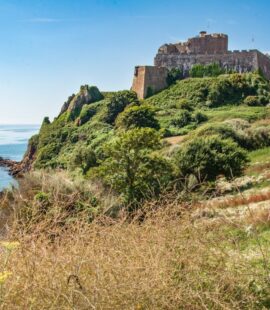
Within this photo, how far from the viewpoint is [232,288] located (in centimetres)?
363

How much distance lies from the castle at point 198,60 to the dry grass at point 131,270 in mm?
55020

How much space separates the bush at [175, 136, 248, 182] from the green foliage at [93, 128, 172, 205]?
1130 mm

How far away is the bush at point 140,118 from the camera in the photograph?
150 feet

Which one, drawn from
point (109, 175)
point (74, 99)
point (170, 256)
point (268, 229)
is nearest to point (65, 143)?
point (74, 99)

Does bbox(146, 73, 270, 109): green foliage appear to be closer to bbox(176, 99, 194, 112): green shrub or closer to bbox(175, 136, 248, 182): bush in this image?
bbox(176, 99, 194, 112): green shrub

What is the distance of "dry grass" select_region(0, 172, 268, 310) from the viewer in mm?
3301

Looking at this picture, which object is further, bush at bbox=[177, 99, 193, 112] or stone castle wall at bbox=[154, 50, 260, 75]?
stone castle wall at bbox=[154, 50, 260, 75]

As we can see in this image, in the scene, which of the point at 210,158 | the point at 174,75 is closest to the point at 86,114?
the point at 174,75

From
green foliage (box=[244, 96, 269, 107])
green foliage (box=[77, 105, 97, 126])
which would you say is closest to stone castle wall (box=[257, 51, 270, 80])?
green foliage (box=[244, 96, 269, 107])

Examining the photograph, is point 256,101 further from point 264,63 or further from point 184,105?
point 264,63

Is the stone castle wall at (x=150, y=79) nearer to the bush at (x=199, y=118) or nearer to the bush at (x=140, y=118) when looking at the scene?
the bush at (x=140, y=118)

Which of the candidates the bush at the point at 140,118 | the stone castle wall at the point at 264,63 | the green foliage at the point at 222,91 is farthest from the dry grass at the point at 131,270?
the stone castle wall at the point at 264,63

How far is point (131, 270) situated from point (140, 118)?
42624 mm

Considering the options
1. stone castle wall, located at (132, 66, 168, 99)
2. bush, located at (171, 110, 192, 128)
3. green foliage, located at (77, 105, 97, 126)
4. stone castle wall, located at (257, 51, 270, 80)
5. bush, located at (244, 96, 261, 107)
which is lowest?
bush, located at (171, 110, 192, 128)
